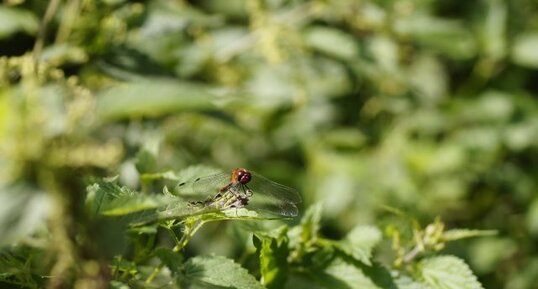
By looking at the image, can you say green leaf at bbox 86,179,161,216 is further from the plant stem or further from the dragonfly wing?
the plant stem

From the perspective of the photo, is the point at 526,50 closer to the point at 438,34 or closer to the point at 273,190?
the point at 438,34

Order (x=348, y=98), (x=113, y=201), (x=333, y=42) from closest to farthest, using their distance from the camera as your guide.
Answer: (x=113, y=201)
(x=333, y=42)
(x=348, y=98)

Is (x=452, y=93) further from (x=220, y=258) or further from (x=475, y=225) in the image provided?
(x=220, y=258)

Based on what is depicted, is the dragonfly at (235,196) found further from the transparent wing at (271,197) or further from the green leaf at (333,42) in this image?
the green leaf at (333,42)

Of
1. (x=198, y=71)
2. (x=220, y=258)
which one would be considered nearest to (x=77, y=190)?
(x=220, y=258)

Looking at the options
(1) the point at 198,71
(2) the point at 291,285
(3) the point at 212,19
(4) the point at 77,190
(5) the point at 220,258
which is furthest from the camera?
(1) the point at 198,71

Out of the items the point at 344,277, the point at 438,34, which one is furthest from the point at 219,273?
the point at 438,34
